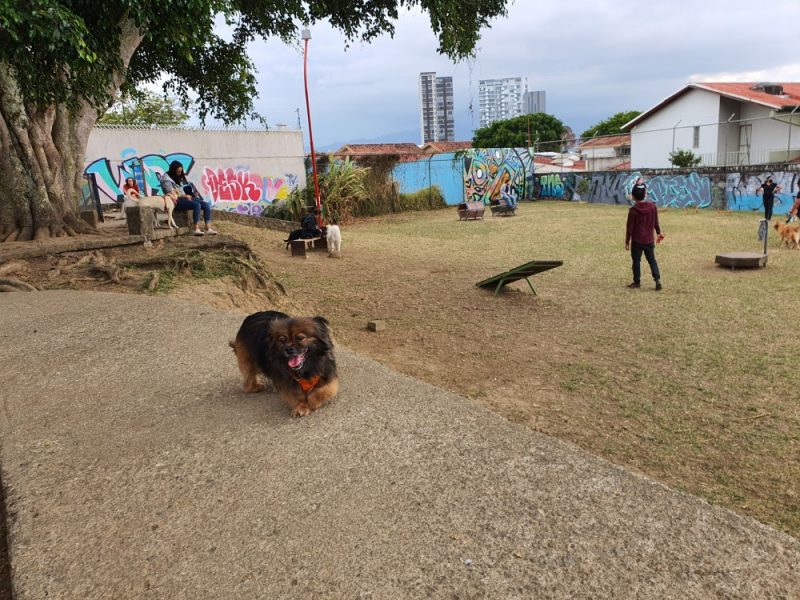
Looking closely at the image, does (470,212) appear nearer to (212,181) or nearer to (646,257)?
(212,181)

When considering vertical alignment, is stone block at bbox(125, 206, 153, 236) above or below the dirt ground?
above

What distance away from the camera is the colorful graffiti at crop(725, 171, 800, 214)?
62.3 feet

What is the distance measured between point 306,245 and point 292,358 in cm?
996

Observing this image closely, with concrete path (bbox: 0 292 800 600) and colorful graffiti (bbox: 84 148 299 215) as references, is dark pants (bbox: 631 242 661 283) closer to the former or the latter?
concrete path (bbox: 0 292 800 600)

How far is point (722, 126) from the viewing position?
3027 cm

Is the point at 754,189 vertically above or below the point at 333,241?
above

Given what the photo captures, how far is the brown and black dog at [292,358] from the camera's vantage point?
3.19 m

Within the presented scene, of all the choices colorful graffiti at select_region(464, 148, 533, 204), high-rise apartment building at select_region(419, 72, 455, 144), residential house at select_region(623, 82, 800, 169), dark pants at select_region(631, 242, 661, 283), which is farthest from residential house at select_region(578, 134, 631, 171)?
high-rise apartment building at select_region(419, 72, 455, 144)

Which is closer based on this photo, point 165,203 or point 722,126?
point 165,203

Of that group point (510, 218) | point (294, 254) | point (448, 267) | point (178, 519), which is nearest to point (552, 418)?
point (178, 519)

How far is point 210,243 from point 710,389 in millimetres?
6997

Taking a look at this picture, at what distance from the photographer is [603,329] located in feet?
23.1

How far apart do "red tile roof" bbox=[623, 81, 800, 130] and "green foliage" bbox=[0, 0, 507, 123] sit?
83.5ft

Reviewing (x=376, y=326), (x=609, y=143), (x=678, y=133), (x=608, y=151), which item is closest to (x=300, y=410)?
(x=376, y=326)
